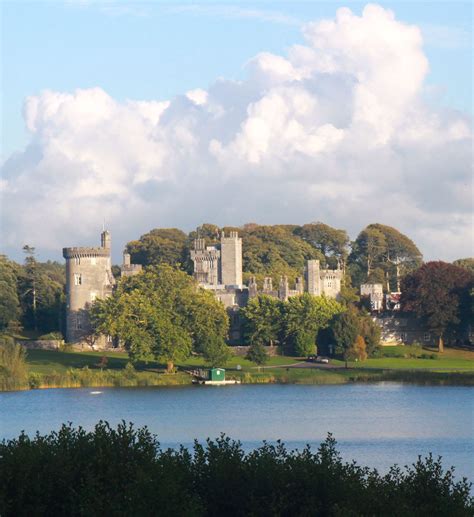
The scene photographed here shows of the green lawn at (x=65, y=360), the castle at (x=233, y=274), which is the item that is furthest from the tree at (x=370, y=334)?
the green lawn at (x=65, y=360)

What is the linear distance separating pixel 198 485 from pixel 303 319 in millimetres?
A: 66934

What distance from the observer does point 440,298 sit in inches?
4060

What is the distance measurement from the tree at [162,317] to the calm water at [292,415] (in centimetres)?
698

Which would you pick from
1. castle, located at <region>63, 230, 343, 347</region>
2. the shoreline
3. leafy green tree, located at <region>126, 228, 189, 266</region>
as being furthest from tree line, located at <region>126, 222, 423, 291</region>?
the shoreline

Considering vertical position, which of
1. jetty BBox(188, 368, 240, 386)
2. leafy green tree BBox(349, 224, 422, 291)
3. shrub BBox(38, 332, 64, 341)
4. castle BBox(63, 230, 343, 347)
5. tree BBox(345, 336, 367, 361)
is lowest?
jetty BBox(188, 368, 240, 386)

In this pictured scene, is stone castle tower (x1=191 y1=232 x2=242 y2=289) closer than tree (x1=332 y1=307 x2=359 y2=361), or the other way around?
tree (x1=332 y1=307 x2=359 y2=361)

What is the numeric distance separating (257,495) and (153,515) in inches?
114

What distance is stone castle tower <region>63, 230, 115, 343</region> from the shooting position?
101 m

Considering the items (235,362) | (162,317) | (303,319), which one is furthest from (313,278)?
(162,317)

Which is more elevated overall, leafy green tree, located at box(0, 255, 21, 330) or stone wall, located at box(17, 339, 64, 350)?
leafy green tree, located at box(0, 255, 21, 330)

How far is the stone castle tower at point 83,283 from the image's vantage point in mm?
100625

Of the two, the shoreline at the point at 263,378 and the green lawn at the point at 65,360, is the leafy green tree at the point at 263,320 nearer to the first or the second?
the green lawn at the point at 65,360

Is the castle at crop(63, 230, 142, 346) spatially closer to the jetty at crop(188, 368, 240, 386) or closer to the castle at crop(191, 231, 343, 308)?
the castle at crop(191, 231, 343, 308)

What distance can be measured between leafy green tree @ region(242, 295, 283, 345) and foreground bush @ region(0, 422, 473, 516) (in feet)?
215
